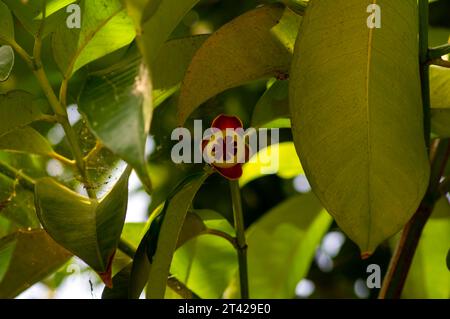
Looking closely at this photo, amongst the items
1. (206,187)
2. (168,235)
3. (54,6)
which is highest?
(54,6)

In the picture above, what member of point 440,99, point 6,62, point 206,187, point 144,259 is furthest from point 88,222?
point 206,187

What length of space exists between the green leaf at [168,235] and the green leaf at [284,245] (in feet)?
1.92

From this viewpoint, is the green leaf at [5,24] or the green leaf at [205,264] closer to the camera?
the green leaf at [5,24]

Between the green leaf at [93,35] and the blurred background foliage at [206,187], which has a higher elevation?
the green leaf at [93,35]

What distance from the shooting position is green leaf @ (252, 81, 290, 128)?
3.34 feet

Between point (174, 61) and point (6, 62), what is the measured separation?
0.64 feet

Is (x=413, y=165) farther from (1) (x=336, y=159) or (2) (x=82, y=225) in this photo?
(2) (x=82, y=225)

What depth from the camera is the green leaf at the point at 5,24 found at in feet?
3.16

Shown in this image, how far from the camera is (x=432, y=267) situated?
148 centimetres

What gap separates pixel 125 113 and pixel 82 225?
23 centimetres

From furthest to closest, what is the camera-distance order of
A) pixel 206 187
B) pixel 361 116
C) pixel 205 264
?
1. pixel 206 187
2. pixel 205 264
3. pixel 361 116

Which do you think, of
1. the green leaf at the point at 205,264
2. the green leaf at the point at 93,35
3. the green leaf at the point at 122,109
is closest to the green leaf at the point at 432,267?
the green leaf at the point at 205,264
